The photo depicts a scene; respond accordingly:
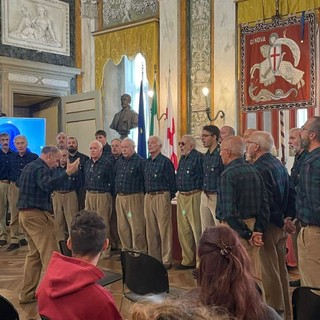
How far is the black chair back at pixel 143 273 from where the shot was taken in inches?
112

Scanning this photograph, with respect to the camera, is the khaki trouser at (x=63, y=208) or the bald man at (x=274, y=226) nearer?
the bald man at (x=274, y=226)

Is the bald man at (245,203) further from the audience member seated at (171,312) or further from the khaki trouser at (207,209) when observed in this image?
the audience member seated at (171,312)

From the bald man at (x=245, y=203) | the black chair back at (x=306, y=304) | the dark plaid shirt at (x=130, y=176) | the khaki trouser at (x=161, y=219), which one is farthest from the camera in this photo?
the dark plaid shirt at (x=130, y=176)

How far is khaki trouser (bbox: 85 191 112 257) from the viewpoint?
6320 millimetres

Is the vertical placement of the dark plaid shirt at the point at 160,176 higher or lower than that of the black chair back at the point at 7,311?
higher

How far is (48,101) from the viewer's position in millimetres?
10484

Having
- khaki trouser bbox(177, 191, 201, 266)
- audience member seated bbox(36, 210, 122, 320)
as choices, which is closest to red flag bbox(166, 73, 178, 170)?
khaki trouser bbox(177, 191, 201, 266)

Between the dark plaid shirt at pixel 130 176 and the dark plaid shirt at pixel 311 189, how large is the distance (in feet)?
9.90

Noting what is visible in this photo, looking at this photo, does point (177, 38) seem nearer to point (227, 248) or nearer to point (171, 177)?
point (171, 177)

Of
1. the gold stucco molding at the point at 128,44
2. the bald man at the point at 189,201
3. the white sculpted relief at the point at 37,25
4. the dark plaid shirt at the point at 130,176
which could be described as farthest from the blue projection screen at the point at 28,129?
the bald man at the point at 189,201

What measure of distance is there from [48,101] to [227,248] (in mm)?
9415

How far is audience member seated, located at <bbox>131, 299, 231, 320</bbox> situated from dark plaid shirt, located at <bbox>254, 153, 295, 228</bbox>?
2750 mm

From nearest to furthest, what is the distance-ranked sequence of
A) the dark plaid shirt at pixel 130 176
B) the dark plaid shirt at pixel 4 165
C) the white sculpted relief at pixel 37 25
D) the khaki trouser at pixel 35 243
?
the khaki trouser at pixel 35 243 < the dark plaid shirt at pixel 130 176 < the dark plaid shirt at pixel 4 165 < the white sculpted relief at pixel 37 25

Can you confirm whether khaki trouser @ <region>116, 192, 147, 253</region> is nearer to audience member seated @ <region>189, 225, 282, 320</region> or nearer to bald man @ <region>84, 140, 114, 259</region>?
bald man @ <region>84, 140, 114, 259</region>
